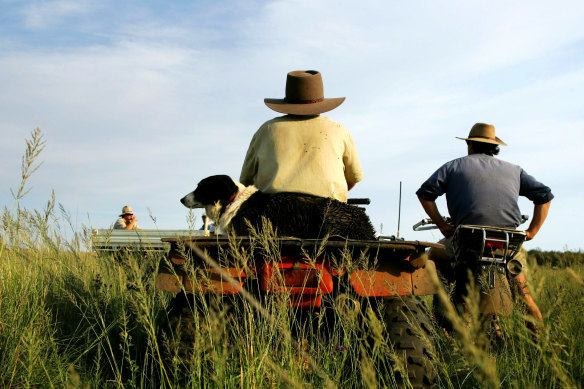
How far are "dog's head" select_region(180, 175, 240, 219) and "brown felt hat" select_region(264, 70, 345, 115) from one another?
0.82 m

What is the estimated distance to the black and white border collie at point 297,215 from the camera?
3.76 metres

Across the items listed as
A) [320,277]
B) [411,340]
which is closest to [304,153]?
[320,277]

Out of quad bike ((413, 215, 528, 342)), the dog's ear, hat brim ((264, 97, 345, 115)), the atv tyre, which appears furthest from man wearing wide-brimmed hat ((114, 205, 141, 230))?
the atv tyre

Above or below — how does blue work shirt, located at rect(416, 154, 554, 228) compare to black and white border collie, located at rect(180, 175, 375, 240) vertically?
above

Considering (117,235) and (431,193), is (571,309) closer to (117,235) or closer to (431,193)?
(431,193)

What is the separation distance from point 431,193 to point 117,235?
6259mm

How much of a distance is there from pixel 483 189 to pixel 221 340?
10.0 ft

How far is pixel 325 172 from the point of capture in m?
4.23

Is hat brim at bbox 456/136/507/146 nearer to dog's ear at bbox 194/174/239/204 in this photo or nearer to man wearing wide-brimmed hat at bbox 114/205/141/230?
dog's ear at bbox 194/174/239/204

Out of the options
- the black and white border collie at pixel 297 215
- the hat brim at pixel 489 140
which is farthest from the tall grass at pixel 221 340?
the hat brim at pixel 489 140

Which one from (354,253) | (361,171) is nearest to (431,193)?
(361,171)

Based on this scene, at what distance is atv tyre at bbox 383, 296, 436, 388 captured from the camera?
110 inches

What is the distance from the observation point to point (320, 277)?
2.80 meters

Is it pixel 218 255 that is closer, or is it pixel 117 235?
pixel 218 255
